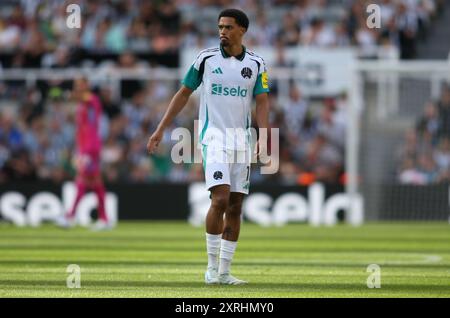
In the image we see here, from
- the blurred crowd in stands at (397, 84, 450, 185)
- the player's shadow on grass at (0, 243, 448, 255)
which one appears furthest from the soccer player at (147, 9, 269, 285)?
the blurred crowd in stands at (397, 84, 450, 185)

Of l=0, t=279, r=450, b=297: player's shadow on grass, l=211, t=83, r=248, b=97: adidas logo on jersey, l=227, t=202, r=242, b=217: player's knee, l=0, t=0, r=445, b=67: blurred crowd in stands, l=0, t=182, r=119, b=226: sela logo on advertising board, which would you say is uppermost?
l=0, t=0, r=445, b=67: blurred crowd in stands

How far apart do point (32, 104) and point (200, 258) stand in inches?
485

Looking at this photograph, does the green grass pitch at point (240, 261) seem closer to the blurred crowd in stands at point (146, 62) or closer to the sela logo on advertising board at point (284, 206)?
the sela logo on advertising board at point (284, 206)

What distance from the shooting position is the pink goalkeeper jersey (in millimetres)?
20828

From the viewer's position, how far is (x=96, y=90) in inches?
1020

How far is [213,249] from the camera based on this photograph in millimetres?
10875

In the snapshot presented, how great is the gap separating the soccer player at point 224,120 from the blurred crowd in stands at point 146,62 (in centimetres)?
1342

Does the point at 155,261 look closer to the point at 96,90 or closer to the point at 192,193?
the point at 192,193

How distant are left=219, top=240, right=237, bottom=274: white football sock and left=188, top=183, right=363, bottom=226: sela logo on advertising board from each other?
13.0m

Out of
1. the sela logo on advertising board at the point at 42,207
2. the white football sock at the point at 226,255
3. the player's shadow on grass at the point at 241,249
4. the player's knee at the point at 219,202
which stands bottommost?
the sela logo on advertising board at the point at 42,207

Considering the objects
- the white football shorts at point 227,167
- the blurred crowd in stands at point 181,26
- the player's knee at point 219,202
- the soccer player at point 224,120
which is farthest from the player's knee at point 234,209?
the blurred crowd in stands at point 181,26

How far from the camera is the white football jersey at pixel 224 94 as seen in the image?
428 inches

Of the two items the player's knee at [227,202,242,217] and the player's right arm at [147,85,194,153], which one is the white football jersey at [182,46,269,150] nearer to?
the player's right arm at [147,85,194,153]

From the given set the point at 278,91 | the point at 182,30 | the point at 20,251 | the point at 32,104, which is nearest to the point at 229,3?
the point at 182,30
